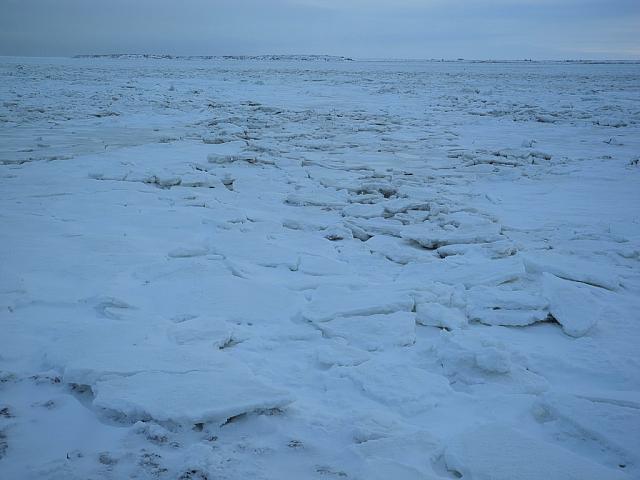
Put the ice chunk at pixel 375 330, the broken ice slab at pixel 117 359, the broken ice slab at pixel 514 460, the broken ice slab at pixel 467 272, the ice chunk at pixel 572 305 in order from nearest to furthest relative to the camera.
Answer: the broken ice slab at pixel 514 460 < the broken ice slab at pixel 117 359 < the ice chunk at pixel 375 330 < the ice chunk at pixel 572 305 < the broken ice slab at pixel 467 272

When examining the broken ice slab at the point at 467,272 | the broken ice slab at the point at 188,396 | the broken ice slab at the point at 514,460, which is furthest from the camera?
the broken ice slab at the point at 467,272

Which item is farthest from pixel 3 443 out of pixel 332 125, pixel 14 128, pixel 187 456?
pixel 332 125

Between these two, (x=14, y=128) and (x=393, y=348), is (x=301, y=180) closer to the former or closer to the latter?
(x=393, y=348)

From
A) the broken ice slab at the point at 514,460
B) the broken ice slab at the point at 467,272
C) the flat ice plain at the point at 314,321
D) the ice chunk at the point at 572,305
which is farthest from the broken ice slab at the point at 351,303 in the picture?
the broken ice slab at the point at 514,460

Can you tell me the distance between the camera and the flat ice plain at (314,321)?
122cm

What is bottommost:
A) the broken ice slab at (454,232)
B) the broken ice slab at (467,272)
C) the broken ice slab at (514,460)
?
the broken ice slab at (514,460)

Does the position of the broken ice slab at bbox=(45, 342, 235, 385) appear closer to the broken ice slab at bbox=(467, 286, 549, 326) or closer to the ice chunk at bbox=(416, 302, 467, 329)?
the ice chunk at bbox=(416, 302, 467, 329)

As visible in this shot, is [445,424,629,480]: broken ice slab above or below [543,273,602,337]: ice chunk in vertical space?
below

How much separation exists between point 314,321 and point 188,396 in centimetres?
66

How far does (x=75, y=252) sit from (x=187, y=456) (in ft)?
5.33

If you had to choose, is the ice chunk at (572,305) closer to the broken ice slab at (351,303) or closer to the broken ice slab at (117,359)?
the broken ice slab at (351,303)

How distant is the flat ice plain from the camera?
122 centimetres

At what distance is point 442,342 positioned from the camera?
173 centimetres

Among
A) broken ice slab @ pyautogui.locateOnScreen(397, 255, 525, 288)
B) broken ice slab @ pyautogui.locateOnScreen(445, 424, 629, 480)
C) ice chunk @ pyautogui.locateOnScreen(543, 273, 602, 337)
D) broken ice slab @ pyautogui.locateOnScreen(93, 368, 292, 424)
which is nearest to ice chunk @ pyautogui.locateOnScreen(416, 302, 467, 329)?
broken ice slab @ pyautogui.locateOnScreen(397, 255, 525, 288)
